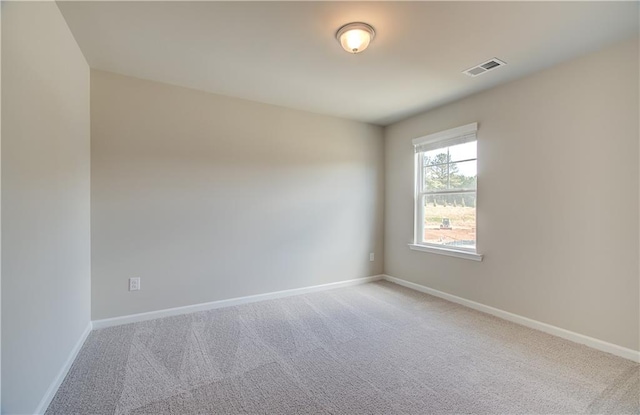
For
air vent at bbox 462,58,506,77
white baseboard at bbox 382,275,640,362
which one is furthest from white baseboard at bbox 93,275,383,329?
air vent at bbox 462,58,506,77

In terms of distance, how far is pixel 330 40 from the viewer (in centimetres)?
223

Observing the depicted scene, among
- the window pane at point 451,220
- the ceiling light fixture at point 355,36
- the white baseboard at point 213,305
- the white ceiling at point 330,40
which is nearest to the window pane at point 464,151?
the window pane at point 451,220

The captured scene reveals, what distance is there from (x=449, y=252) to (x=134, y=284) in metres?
3.52

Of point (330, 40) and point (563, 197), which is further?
point (563, 197)

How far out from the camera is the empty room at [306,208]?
5.70 ft

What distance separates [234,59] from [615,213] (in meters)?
3.37

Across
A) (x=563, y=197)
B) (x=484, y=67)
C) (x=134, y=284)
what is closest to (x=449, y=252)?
(x=563, y=197)

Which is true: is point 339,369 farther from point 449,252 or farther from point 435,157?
point 435,157

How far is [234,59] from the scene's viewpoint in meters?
2.53

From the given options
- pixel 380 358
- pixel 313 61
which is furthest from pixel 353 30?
pixel 380 358

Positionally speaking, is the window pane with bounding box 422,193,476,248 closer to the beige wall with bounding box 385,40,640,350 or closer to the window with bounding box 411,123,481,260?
the window with bounding box 411,123,481,260

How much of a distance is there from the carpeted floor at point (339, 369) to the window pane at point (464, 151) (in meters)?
1.78

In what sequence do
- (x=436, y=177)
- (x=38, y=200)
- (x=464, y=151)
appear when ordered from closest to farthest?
1. (x=38, y=200)
2. (x=464, y=151)
3. (x=436, y=177)

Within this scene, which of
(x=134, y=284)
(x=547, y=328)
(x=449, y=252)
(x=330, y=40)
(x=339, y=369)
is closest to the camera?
(x=339, y=369)
